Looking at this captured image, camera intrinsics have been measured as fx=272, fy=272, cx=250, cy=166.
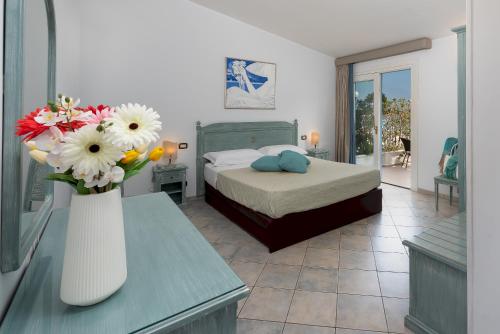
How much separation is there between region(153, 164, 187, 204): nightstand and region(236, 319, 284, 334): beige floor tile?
7.91 feet

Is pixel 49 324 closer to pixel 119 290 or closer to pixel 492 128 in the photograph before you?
pixel 119 290

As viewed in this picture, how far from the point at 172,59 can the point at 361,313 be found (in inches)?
147

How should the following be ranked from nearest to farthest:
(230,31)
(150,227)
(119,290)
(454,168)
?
(119,290), (150,227), (454,168), (230,31)

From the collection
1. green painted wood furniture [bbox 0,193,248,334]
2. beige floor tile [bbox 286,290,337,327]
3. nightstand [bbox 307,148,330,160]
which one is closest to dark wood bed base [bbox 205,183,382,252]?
beige floor tile [bbox 286,290,337,327]

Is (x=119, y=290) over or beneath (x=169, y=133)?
beneath

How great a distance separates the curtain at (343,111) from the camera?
17.4 feet

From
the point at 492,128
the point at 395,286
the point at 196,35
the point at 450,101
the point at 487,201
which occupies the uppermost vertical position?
the point at 196,35

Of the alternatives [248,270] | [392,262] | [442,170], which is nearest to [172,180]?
[248,270]

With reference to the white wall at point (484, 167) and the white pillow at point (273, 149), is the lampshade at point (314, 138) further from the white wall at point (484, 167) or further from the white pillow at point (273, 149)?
the white wall at point (484, 167)

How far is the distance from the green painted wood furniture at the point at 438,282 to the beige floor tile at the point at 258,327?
0.76m

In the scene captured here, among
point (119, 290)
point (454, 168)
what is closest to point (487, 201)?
point (119, 290)

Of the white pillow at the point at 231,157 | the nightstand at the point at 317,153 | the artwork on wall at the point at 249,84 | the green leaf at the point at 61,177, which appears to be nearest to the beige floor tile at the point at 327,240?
the white pillow at the point at 231,157

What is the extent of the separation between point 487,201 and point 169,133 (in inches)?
142

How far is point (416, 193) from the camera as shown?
4.43 m
